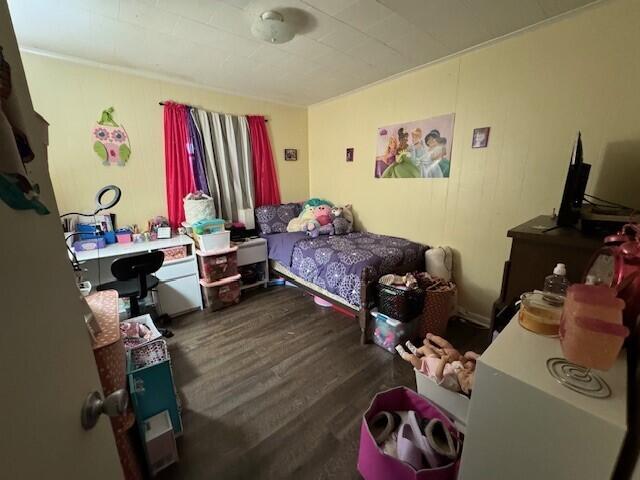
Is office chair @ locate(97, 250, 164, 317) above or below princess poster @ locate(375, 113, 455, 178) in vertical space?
below

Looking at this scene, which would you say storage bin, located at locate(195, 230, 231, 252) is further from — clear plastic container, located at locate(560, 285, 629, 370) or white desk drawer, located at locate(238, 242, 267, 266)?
clear plastic container, located at locate(560, 285, 629, 370)

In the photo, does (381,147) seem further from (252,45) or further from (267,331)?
(267,331)

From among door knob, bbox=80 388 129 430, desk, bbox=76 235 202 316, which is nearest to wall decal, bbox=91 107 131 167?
desk, bbox=76 235 202 316

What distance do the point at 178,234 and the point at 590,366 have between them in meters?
3.24

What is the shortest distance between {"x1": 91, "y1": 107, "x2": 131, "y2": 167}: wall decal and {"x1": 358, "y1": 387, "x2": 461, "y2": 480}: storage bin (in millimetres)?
3058

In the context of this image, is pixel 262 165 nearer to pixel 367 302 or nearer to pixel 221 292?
pixel 221 292

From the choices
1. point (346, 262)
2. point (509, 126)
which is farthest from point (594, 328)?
point (509, 126)

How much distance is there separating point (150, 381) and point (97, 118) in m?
2.53

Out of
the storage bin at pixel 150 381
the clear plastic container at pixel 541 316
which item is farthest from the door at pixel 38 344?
the clear plastic container at pixel 541 316

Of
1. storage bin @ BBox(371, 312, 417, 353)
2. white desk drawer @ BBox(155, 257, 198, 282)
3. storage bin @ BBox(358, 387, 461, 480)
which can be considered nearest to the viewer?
Answer: storage bin @ BBox(358, 387, 461, 480)

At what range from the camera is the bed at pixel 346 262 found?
225 cm

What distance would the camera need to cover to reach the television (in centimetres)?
132

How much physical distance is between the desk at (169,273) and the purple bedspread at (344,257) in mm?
925

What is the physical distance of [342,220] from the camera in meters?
3.36
